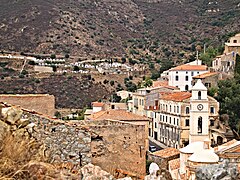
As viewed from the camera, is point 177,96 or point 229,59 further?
point 229,59

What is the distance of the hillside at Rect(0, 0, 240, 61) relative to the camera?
8819 cm

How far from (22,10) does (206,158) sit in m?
84.5

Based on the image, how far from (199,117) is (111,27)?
61.7m

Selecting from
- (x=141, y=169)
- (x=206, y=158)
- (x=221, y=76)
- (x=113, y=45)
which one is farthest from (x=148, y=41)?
(x=141, y=169)

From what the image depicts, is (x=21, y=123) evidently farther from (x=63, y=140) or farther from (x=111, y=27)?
(x=111, y=27)

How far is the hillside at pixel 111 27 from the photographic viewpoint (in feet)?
289

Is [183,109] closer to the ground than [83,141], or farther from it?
closer to the ground

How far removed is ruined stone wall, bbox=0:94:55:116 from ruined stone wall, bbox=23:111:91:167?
9.84 ft

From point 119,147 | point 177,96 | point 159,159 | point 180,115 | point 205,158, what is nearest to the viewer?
Answer: point 119,147

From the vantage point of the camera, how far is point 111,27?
338ft

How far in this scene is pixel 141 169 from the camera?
1005cm

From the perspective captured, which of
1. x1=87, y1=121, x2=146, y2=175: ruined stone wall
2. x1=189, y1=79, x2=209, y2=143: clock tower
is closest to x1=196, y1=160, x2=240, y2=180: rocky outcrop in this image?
x1=87, y1=121, x2=146, y2=175: ruined stone wall

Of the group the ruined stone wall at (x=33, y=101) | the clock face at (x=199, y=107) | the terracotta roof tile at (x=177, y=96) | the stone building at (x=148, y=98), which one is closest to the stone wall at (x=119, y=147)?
the ruined stone wall at (x=33, y=101)

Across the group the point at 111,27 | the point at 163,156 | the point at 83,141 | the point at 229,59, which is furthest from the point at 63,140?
the point at 111,27
